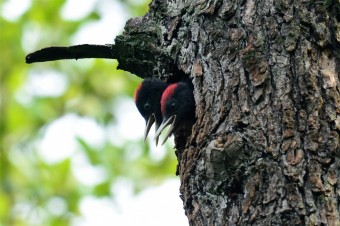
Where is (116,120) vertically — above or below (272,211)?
above

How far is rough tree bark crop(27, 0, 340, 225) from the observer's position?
272 cm

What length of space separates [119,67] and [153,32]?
35cm

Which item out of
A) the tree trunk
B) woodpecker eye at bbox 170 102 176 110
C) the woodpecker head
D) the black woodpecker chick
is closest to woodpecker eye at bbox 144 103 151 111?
the black woodpecker chick

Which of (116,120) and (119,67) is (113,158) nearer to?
(116,120)

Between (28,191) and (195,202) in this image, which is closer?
(195,202)

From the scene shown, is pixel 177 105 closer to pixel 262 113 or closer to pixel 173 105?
pixel 173 105

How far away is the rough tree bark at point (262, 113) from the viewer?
272cm

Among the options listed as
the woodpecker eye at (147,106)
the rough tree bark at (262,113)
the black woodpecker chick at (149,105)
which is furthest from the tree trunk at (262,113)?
the woodpecker eye at (147,106)

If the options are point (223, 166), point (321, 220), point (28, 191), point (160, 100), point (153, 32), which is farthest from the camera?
point (28, 191)

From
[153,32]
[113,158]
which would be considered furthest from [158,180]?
[153,32]

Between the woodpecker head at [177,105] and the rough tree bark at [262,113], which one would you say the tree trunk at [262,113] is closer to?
the rough tree bark at [262,113]

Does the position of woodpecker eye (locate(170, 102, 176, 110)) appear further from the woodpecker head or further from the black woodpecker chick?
the black woodpecker chick

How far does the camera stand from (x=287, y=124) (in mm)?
2873

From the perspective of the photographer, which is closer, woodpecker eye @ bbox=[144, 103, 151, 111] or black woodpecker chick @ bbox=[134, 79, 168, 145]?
black woodpecker chick @ bbox=[134, 79, 168, 145]
